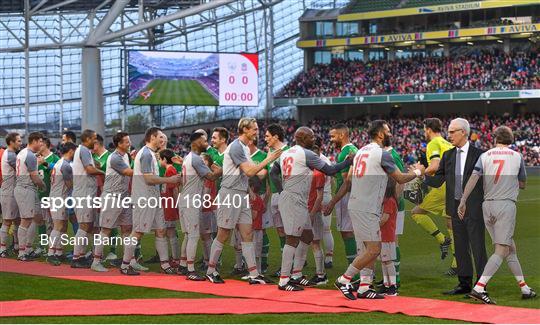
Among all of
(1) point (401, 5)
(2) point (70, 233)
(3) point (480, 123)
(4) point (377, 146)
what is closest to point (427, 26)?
(1) point (401, 5)

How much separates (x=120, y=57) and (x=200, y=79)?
12068 millimetres

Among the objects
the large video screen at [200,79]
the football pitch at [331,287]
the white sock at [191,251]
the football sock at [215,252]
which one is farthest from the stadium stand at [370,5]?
the football sock at [215,252]

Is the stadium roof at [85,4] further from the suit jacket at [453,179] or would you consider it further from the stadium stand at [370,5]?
the suit jacket at [453,179]

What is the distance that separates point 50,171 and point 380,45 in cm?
4799

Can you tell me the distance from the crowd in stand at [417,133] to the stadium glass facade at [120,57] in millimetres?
4086

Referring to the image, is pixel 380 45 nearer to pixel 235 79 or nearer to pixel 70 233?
pixel 235 79

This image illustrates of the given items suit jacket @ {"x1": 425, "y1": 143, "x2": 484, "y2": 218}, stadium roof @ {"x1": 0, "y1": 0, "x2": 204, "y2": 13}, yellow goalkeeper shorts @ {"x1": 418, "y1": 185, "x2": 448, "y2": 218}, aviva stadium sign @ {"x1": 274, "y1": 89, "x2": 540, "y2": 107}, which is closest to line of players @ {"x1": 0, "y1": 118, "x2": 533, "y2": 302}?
suit jacket @ {"x1": 425, "y1": 143, "x2": 484, "y2": 218}

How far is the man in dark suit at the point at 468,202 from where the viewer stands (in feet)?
37.8

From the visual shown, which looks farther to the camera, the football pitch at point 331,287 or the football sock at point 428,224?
the football sock at point 428,224

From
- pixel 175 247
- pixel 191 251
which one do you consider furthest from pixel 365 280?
pixel 175 247

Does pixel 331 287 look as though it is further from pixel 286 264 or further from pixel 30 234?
pixel 30 234

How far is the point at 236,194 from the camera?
12789 millimetres

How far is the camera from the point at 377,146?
1130 cm
